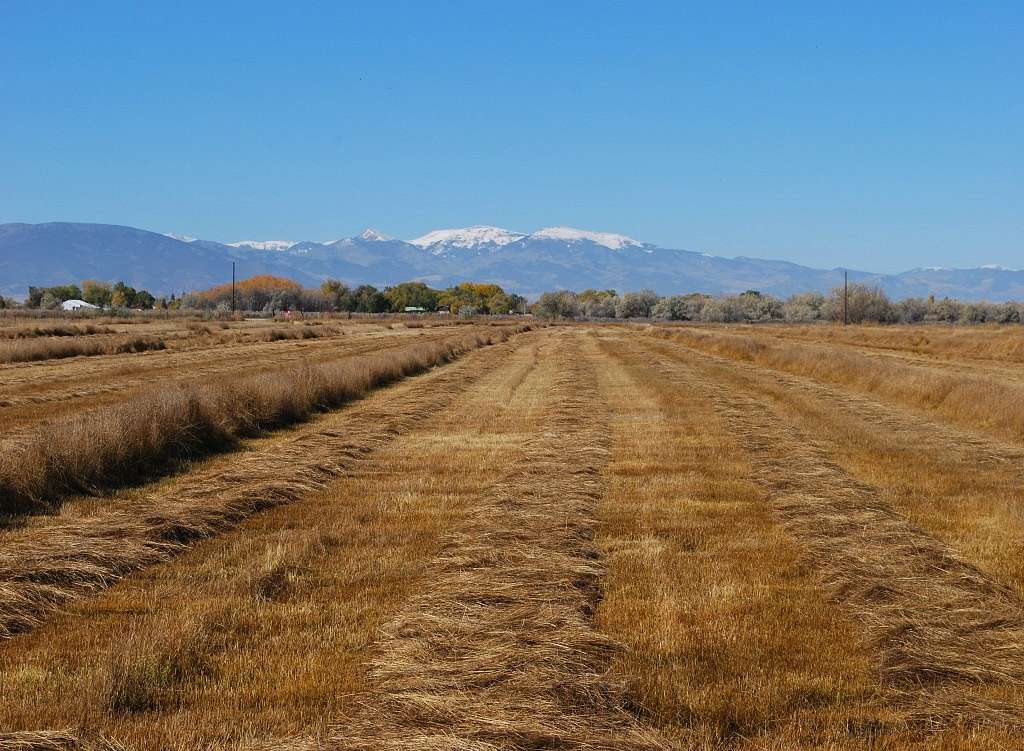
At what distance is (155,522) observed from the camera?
11.0 metres

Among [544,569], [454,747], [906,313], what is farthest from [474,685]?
[906,313]

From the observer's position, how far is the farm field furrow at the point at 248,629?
6059 mm

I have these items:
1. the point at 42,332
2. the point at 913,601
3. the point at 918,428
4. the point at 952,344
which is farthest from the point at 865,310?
the point at 913,601

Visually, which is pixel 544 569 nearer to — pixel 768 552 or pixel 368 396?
pixel 768 552

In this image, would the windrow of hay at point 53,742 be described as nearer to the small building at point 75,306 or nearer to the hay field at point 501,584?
the hay field at point 501,584

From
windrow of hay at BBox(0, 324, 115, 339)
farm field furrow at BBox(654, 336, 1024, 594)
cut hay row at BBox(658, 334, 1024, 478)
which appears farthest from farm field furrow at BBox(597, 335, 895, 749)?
windrow of hay at BBox(0, 324, 115, 339)

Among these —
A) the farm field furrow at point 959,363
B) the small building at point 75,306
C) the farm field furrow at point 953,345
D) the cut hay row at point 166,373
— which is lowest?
the cut hay row at point 166,373

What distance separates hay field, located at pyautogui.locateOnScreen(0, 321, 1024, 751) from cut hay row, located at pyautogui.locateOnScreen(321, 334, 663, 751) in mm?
26

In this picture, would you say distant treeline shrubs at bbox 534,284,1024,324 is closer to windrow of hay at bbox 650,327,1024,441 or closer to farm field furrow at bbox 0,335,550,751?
windrow of hay at bbox 650,327,1024,441

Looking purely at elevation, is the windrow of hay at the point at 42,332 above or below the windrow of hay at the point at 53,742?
above

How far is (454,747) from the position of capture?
5574mm

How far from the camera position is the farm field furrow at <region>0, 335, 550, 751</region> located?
19.9 feet

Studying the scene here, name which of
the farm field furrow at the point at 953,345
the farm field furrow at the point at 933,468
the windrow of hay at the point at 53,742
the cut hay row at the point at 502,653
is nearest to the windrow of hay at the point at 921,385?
the farm field furrow at the point at 933,468

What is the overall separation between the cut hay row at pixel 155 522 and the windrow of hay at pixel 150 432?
776 mm
